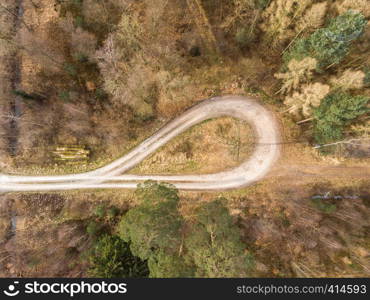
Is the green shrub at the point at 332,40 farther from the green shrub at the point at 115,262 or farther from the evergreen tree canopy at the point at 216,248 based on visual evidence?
the green shrub at the point at 115,262

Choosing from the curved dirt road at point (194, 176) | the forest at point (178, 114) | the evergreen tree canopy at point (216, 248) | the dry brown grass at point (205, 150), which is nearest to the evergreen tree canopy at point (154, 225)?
the evergreen tree canopy at point (216, 248)

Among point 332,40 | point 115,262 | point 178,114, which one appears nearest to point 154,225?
point 115,262

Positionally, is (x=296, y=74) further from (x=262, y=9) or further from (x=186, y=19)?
(x=186, y=19)

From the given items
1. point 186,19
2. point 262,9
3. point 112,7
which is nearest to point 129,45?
point 112,7

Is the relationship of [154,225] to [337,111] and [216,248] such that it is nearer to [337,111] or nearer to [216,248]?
[216,248]

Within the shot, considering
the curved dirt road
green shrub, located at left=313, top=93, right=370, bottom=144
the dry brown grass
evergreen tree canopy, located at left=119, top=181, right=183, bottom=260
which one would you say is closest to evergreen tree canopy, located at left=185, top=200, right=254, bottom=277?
evergreen tree canopy, located at left=119, top=181, right=183, bottom=260

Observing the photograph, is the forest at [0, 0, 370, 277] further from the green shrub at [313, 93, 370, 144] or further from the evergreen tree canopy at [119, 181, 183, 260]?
the evergreen tree canopy at [119, 181, 183, 260]
